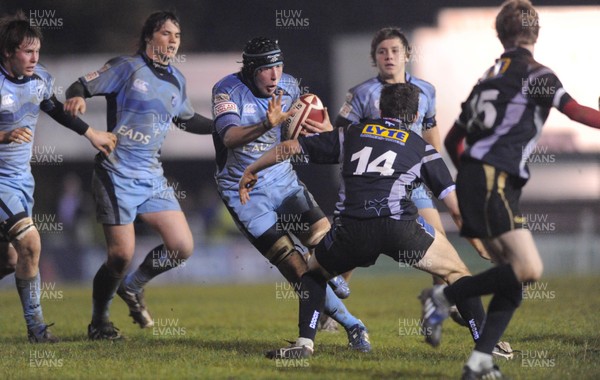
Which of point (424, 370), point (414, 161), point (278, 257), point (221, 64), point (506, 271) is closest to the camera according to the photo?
point (506, 271)

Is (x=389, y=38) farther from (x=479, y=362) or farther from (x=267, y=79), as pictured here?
(x=479, y=362)

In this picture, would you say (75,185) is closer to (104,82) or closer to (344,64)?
(344,64)

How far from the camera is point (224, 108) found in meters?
8.24

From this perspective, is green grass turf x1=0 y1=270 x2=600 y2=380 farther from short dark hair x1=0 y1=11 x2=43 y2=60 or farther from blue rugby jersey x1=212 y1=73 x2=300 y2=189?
short dark hair x1=0 y1=11 x2=43 y2=60

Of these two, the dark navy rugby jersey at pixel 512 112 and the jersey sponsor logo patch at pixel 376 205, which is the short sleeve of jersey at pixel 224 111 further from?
the dark navy rugby jersey at pixel 512 112

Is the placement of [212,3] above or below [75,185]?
above

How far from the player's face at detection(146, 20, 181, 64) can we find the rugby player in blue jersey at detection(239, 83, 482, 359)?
228 centimetres

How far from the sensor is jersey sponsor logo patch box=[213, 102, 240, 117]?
8.23m

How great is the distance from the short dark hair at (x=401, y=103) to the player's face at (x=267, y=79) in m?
1.28

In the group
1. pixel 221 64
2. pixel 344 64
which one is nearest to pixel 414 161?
pixel 344 64

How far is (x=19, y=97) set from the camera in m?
9.10

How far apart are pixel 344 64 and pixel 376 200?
15.5 m

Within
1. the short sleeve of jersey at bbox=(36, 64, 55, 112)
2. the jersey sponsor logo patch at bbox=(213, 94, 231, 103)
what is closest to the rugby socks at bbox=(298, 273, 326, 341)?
the jersey sponsor logo patch at bbox=(213, 94, 231, 103)

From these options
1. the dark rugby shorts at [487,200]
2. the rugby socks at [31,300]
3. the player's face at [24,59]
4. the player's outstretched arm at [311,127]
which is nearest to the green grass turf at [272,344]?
the rugby socks at [31,300]
